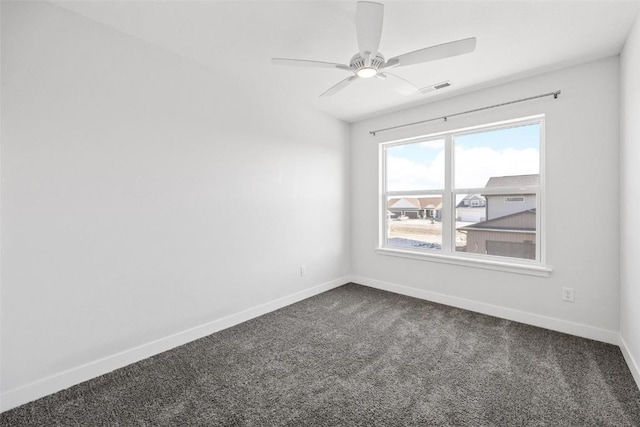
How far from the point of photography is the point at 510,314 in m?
3.00

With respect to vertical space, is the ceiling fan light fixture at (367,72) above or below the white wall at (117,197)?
above

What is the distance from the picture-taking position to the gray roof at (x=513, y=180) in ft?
9.74

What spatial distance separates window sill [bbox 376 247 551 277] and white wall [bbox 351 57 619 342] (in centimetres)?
6

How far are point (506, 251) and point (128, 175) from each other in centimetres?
364

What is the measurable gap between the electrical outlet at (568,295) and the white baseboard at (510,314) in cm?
21

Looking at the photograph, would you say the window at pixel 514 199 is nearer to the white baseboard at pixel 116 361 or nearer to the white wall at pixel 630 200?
the white wall at pixel 630 200

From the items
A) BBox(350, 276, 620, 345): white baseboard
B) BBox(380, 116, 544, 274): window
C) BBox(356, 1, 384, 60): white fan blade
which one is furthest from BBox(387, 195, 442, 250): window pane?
BBox(356, 1, 384, 60): white fan blade

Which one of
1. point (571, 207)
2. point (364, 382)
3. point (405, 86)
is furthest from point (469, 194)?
point (364, 382)

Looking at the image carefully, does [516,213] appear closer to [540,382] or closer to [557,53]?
[557,53]

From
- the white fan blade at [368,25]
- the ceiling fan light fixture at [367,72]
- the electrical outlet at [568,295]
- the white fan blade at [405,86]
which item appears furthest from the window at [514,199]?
the white fan blade at [368,25]

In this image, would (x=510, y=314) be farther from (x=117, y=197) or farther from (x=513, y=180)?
(x=117, y=197)

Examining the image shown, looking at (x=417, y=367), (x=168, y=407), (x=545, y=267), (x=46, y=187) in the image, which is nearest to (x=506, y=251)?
(x=545, y=267)

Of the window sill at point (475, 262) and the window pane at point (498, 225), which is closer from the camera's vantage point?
the window sill at point (475, 262)

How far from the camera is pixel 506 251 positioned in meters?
3.15
